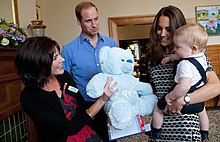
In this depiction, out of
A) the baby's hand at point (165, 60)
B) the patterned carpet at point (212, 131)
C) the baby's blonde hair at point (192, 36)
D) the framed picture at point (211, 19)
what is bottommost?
the patterned carpet at point (212, 131)

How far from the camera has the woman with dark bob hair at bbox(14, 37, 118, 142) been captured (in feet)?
3.62

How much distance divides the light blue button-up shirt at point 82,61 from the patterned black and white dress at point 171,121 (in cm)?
56

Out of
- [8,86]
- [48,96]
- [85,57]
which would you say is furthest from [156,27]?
[8,86]

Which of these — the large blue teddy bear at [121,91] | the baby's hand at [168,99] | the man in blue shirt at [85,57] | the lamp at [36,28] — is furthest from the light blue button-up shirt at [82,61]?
the lamp at [36,28]

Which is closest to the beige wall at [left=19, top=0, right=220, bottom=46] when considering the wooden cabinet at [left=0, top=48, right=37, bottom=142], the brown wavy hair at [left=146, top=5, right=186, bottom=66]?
the wooden cabinet at [left=0, top=48, right=37, bottom=142]

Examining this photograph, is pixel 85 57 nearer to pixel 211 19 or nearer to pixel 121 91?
pixel 121 91

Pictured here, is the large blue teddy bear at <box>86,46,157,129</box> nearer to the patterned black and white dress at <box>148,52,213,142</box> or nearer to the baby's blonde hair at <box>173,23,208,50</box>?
the patterned black and white dress at <box>148,52,213,142</box>

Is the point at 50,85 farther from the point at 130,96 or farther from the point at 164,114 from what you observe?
the point at 164,114

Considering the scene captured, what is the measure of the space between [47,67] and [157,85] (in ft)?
1.97

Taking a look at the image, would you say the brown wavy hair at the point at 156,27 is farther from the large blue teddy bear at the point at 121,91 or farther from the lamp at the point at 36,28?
the lamp at the point at 36,28

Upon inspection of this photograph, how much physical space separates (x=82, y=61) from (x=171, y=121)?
2.60 feet

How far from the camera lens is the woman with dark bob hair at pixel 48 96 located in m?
1.10

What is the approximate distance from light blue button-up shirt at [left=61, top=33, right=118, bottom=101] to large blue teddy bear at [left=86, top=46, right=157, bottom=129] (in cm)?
44

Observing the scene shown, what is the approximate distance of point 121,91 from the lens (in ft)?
4.15
